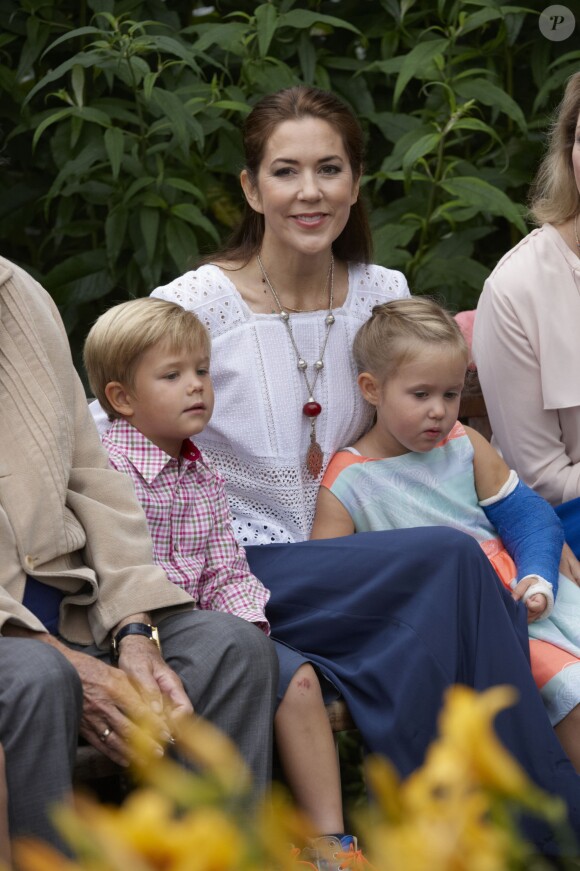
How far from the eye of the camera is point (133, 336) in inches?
103

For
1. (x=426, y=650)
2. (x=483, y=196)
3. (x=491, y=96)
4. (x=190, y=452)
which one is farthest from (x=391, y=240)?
(x=426, y=650)

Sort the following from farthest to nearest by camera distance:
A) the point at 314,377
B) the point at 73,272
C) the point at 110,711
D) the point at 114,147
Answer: the point at 73,272, the point at 114,147, the point at 314,377, the point at 110,711

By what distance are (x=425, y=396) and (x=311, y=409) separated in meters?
0.26

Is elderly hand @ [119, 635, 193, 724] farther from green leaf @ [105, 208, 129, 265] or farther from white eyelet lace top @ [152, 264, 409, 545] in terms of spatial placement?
green leaf @ [105, 208, 129, 265]

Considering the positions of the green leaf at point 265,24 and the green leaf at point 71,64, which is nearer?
the green leaf at point 71,64

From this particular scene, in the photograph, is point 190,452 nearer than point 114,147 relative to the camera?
Yes

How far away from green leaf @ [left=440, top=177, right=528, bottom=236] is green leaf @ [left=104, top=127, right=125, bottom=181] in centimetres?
89

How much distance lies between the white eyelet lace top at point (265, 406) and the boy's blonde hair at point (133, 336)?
27 centimetres

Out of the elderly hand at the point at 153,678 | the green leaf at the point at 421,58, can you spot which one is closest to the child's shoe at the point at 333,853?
the elderly hand at the point at 153,678

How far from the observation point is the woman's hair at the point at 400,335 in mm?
2873

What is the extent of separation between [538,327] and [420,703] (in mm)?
1096

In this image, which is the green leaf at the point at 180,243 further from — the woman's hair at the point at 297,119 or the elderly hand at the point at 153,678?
the elderly hand at the point at 153,678

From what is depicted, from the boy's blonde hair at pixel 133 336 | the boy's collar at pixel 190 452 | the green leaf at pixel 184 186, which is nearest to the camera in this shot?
the boy's blonde hair at pixel 133 336

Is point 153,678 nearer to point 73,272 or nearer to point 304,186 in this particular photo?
point 304,186
